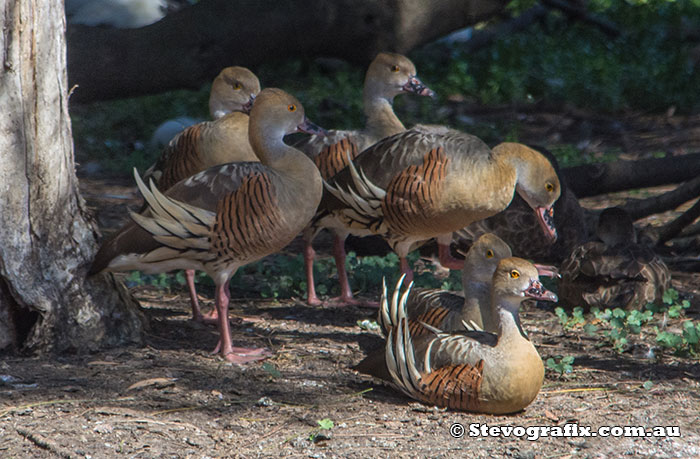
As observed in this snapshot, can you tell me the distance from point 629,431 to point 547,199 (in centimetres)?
197

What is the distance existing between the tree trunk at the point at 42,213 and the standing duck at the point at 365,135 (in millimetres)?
1834

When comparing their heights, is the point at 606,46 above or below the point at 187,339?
above

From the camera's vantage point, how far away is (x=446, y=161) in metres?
5.66

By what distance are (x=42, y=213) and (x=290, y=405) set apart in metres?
1.66

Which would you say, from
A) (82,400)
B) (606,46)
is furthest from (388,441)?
(606,46)

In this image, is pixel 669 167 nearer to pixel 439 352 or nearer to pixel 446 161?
pixel 446 161

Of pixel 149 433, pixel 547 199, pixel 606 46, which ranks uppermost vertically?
pixel 606 46

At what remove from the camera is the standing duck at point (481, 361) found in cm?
411

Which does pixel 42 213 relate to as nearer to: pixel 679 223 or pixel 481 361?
pixel 481 361

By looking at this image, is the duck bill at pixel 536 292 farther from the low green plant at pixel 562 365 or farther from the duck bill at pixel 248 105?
the duck bill at pixel 248 105

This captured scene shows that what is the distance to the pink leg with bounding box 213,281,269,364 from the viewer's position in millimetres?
5078

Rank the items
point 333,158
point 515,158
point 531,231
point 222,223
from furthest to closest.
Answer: point 531,231 < point 333,158 < point 515,158 < point 222,223

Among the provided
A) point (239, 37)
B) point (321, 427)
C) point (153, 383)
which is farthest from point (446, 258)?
point (239, 37)

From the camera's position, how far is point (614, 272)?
592cm
